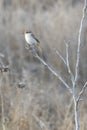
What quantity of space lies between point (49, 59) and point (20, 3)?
1.67 m

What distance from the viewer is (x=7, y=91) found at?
3.45m

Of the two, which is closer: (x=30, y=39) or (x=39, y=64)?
(x=30, y=39)

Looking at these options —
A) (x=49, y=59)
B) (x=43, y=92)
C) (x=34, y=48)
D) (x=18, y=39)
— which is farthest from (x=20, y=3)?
(x=34, y=48)

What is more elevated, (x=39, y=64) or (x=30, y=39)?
(x=30, y=39)

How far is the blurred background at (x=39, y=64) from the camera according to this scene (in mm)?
3156

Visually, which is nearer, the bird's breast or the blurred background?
the bird's breast

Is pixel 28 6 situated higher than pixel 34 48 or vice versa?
pixel 34 48

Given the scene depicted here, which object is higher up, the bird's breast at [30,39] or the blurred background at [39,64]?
the bird's breast at [30,39]

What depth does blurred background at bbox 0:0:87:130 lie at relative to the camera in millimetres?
3156

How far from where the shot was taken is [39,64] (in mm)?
4773

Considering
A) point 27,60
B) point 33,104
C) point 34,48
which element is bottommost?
point 27,60

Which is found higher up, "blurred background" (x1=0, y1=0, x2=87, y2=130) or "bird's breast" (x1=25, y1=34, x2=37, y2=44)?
"bird's breast" (x1=25, y1=34, x2=37, y2=44)

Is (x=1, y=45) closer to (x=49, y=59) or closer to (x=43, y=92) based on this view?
(x=49, y=59)

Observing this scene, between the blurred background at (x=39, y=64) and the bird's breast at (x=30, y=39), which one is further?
the blurred background at (x=39, y=64)
